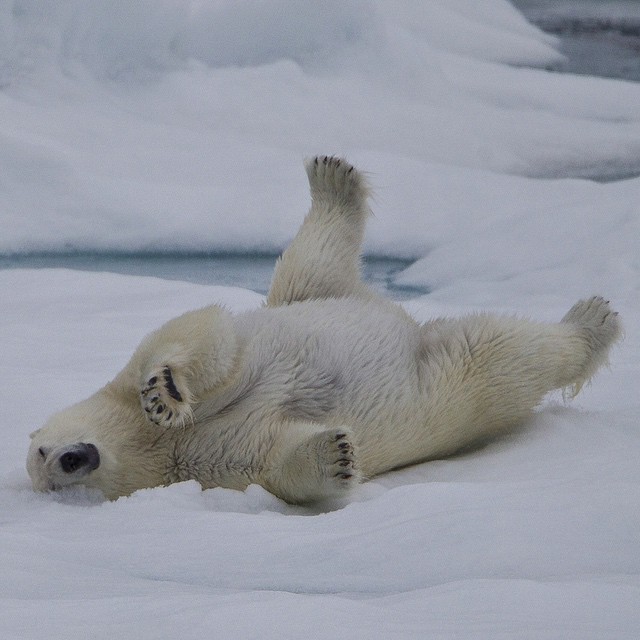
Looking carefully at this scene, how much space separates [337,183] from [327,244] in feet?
0.93

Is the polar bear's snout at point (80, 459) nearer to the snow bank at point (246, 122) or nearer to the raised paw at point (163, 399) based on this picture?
the raised paw at point (163, 399)

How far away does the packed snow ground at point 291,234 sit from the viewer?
5.98 feet

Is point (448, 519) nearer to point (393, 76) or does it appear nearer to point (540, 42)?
point (393, 76)

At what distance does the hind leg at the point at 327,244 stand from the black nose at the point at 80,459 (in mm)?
1025

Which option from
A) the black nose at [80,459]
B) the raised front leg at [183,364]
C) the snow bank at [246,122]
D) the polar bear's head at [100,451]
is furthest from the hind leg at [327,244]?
the snow bank at [246,122]

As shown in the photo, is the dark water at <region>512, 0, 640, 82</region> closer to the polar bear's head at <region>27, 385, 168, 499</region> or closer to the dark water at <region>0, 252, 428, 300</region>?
the dark water at <region>0, 252, 428, 300</region>

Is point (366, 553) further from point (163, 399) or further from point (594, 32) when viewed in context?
point (594, 32)

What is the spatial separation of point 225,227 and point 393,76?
3324 millimetres

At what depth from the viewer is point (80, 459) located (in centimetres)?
269

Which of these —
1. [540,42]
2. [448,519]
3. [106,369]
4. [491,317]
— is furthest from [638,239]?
[540,42]

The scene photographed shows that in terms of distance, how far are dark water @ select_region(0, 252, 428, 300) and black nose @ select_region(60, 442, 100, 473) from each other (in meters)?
3.04

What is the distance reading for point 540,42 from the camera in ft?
39.6

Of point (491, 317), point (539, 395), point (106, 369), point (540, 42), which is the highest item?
point (540, 42)

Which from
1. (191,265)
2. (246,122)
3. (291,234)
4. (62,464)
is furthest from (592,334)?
(246,122)
